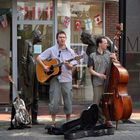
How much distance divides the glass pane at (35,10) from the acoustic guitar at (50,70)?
12.0ft

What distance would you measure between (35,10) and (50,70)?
156 inches

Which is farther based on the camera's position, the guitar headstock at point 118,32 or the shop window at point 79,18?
the shop window at point 79,18

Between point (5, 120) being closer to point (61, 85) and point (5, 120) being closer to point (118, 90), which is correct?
point (61, 85)

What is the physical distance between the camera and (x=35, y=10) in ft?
44.6

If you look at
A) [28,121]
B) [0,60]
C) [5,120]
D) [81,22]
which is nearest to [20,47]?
[0,60]

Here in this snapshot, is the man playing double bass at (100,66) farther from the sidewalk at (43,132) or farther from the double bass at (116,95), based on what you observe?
the sidewalk at (43,132)

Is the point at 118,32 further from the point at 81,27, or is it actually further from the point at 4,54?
the point at 4,54

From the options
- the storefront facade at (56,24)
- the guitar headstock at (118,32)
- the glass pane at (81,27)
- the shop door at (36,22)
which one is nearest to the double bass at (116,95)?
the guitar headstock at (118,32)

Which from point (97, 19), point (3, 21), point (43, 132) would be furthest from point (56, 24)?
point (43, 132)

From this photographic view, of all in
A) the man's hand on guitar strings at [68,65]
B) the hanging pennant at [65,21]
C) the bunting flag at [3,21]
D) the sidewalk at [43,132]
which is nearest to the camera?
the sidewalk at [43,132]

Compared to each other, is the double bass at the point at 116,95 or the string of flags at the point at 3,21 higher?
the string of flags at the point at 3,21

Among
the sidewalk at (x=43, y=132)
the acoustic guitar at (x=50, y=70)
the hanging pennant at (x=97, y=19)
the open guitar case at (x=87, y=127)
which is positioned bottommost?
the sidewalk at (x=43, y=132)

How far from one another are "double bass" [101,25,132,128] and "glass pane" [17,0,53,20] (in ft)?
14.1

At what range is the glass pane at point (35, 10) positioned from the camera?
13.5 metres
